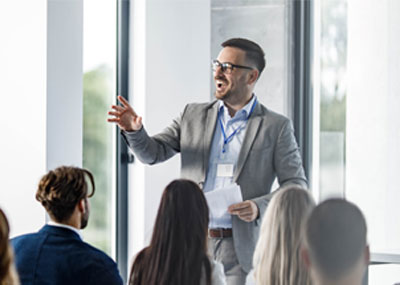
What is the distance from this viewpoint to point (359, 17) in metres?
4.61

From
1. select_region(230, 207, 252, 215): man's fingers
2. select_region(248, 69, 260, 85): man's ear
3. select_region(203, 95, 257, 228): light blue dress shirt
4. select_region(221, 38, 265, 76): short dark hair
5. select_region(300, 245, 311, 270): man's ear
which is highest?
select_region(221, 38, 265, 76): short dark hair

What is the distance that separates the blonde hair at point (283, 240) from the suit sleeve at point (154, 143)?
1484mm

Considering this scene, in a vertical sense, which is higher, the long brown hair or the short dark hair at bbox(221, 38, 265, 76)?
the short dark hair at bbox(221, 38, 265, 76)

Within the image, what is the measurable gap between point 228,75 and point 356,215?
2549 millimetres

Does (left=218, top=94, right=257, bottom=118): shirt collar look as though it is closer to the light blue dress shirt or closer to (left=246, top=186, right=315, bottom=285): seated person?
the light blue dress shirt

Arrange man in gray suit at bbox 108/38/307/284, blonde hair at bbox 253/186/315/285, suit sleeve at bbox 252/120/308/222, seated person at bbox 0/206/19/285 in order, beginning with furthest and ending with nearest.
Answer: suit sleeve at bbox 252/120/308/222
man in gray suit at bbox 108/38/307/284
blonde hair at bbox 253/186/315/285
seated person at bbox 0/206/19/285

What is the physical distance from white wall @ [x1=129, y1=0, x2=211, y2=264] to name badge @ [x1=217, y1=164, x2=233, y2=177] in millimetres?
1375

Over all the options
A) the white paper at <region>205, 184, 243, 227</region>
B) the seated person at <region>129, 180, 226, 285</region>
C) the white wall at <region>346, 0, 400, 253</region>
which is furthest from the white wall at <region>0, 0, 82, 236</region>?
the white wall at <region>346, 0, 400, 253</region>

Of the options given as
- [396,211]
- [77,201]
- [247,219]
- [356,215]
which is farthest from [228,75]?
[356,215]

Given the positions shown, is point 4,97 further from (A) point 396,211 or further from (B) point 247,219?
(A) point 396,211

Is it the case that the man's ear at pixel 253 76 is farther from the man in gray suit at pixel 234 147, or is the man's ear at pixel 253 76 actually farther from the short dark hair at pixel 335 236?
the short dark hair at pixel 335 236

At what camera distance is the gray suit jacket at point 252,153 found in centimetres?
326

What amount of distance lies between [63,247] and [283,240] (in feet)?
2.82

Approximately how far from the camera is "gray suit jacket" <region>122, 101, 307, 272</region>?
128 inches
